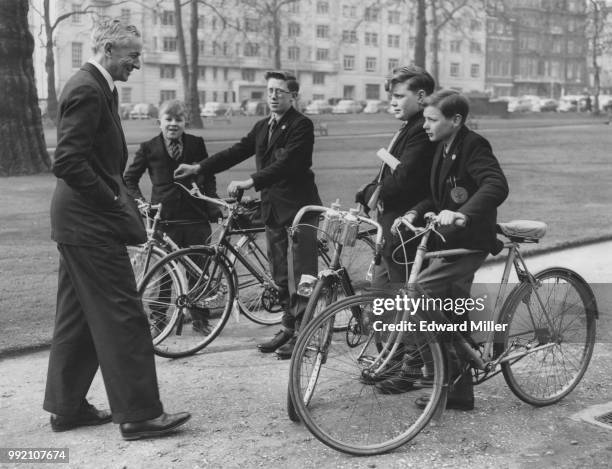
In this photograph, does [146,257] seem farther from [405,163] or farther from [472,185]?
[472,185]

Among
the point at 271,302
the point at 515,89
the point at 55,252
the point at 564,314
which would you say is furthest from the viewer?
the point at 515,89

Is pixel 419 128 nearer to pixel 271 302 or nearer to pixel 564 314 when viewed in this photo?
pixel 564 314

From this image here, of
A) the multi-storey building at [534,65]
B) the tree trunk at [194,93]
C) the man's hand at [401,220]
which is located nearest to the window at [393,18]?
the multi-storey building at [534,65]

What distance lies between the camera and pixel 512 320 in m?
4.36

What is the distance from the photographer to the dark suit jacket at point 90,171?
12.7 ft

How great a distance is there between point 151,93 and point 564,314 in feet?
268

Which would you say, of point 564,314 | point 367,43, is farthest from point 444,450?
point 367,43

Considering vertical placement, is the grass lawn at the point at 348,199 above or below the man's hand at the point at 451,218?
below

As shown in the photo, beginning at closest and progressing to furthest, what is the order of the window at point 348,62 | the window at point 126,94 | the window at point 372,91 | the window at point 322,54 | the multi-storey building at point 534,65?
1. the window at point 126,94
2. the window at point 322,54
3. the window at point 348,62
4. the window at point 372,91
5. the multi-storey building at point 534,65

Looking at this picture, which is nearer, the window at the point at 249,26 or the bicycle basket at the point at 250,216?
the bicycle basket at the point at 250,216

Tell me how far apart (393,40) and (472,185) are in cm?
9845

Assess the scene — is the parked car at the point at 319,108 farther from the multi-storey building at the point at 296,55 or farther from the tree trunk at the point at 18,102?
the tree trunk at the point at 18,102

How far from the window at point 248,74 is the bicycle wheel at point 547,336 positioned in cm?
8804

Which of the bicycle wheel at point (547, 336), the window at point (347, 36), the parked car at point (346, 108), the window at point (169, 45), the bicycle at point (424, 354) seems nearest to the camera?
the bicycle at point (424, 354)
